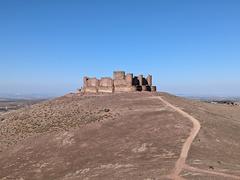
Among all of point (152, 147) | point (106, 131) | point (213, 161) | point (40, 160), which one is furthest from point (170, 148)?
point (40, 160)

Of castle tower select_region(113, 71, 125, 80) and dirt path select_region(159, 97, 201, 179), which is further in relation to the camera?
castle tower select_region(113, 71, 125, 80)

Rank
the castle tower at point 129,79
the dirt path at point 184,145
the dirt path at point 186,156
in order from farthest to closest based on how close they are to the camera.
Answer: the castle tower at point 129,79 → the dirt path at point 184,145 → the dirt path at point 186,156

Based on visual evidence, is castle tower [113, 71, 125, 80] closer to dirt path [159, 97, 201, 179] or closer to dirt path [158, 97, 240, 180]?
dirt path [159, 97, 201, 179]

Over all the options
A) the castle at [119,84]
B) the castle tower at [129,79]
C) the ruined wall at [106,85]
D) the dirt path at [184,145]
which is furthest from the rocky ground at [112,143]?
the ruined wall at [106,85]

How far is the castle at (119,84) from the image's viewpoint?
64312 millimetres

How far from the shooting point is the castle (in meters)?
64.3

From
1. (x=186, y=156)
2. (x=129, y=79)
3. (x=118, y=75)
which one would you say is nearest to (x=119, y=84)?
(x=118, y=75)

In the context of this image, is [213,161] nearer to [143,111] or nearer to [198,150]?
[198,150]

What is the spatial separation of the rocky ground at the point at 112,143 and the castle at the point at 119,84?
24.0 ft

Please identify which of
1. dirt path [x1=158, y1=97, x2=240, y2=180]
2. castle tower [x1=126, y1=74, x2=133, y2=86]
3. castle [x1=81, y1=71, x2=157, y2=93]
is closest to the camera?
dirt path [x1=158, y1=97, x2=240, y2=180]

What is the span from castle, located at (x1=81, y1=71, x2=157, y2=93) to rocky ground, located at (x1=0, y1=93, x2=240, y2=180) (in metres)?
7.32

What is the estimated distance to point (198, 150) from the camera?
3080 centimetres

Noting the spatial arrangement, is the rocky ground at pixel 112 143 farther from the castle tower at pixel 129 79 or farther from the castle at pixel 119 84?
the castle at pixel 119 84

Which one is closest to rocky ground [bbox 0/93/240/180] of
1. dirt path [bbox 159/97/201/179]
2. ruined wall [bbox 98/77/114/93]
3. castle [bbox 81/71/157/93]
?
dirt path [bbox 159/97/201/179]
